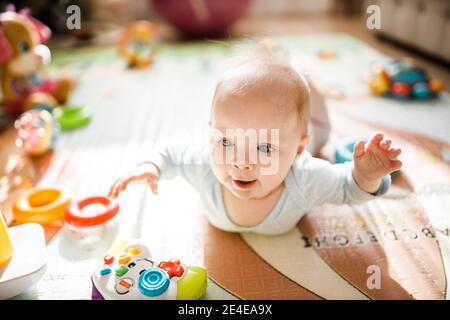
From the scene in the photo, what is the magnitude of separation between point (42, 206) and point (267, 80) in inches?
22.3

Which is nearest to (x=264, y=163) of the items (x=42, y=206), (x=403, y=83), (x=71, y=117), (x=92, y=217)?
(x=92, y=217)

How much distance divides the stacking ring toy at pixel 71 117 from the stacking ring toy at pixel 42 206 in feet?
1.31

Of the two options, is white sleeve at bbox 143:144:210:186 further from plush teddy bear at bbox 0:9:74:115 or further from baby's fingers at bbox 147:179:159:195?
plush teddy bear at bbox 0:9:74:115

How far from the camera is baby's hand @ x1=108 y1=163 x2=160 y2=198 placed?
740 millimetres

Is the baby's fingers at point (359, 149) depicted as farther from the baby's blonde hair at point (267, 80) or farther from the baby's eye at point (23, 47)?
the baby's eye at point (23, 47)

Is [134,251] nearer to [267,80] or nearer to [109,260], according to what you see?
[109,260]

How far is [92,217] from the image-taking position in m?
0.83

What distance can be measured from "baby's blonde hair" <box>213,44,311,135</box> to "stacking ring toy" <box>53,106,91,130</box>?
2.46 ft

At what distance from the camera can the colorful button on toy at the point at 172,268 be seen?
69cm

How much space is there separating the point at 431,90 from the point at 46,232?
1229 millimetres

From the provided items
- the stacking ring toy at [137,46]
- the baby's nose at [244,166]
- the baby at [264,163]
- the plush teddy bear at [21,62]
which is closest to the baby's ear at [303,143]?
the baby at [264,163]

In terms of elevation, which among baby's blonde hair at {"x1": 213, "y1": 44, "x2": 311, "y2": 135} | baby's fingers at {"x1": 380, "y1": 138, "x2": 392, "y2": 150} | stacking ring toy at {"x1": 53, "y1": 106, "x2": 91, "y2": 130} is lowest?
stacking ring toy at {"x1": 53, "y1": 106, "x2": 91, "y2": 130}

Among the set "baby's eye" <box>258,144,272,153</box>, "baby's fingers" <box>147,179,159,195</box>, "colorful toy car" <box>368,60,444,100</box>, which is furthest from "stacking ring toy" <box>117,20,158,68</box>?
"baby's eye" <box>258,144,272,153</box>

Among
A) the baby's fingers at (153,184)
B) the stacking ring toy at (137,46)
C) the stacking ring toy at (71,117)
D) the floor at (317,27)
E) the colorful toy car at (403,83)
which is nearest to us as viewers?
the baby's fingers at (153,184)
